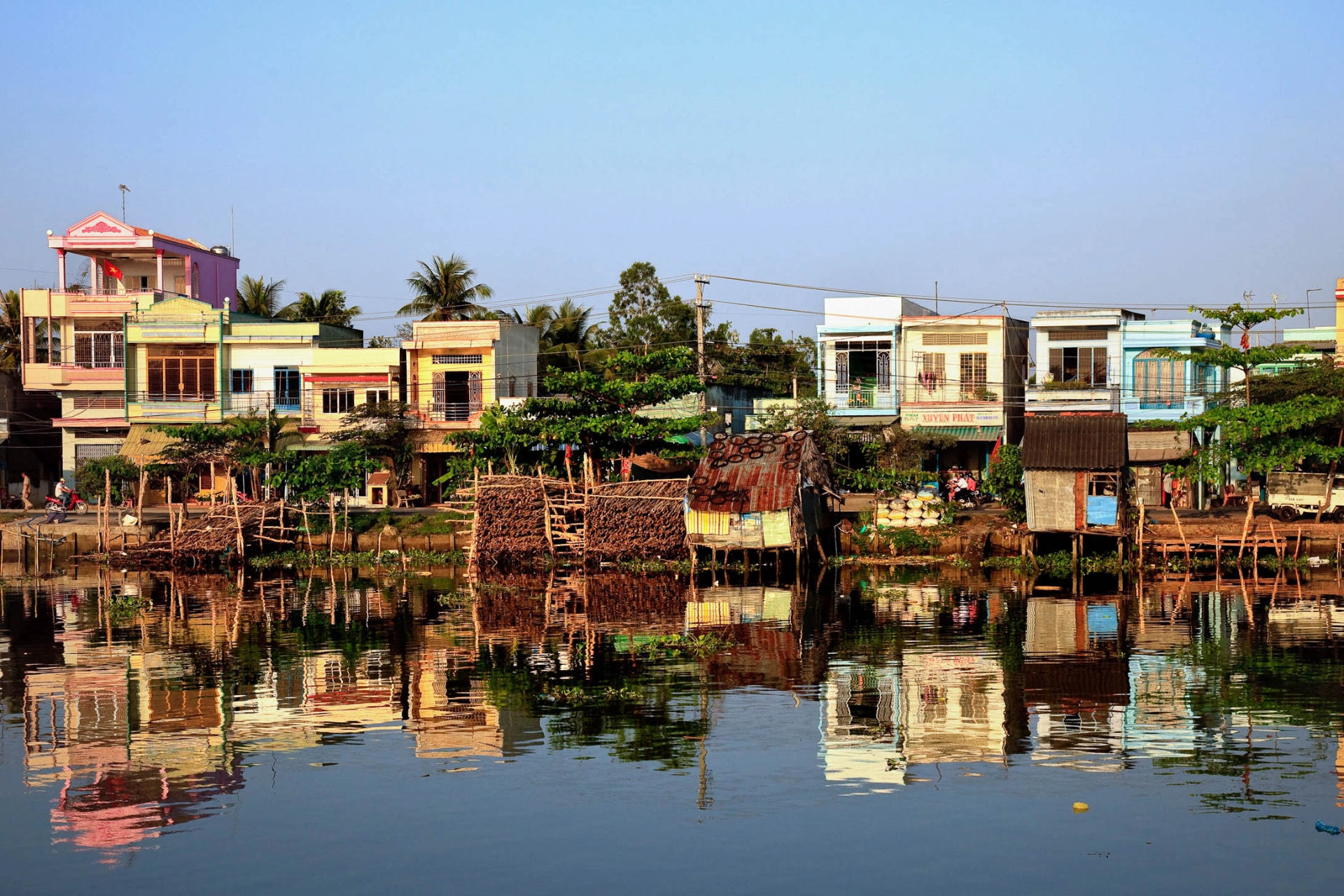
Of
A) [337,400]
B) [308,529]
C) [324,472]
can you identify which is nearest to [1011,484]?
[324,472]

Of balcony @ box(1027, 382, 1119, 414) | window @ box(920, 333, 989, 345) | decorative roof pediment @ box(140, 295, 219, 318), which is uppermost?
decorative roof pediment @ box(140, 295, 219, 318)

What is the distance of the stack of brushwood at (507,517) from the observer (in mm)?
38875

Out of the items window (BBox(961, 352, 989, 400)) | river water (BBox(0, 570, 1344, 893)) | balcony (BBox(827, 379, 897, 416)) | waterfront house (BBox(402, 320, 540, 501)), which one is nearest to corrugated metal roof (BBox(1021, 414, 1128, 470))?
river water (BBox(0, 570, 1344, 893))

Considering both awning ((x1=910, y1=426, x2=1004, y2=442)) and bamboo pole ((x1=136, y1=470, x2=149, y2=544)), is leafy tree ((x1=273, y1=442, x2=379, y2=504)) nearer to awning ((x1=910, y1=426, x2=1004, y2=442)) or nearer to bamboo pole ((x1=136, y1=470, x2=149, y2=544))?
bamboo pole ((x1=136, y1=470, x2=149, y2=544))

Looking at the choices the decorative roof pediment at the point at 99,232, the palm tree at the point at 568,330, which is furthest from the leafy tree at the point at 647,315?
the decorative roof pediment at the point at 99,232

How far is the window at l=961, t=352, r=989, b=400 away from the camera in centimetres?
Result: 4875

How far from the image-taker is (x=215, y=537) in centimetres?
4125

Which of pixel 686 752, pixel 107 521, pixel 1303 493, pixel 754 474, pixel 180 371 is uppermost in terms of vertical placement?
pixel 180 371

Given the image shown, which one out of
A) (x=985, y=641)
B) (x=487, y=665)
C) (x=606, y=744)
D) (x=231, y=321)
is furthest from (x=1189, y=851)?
(x=231, y=321)

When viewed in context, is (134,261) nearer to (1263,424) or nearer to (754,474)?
(754,474)

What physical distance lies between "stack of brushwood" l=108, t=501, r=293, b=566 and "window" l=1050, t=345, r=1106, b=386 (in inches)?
1065

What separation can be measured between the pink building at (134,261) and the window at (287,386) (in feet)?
11.4

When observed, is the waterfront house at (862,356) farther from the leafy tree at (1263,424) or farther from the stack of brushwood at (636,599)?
the stack of brushwood at (636,599)

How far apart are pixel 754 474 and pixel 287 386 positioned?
2262cm
